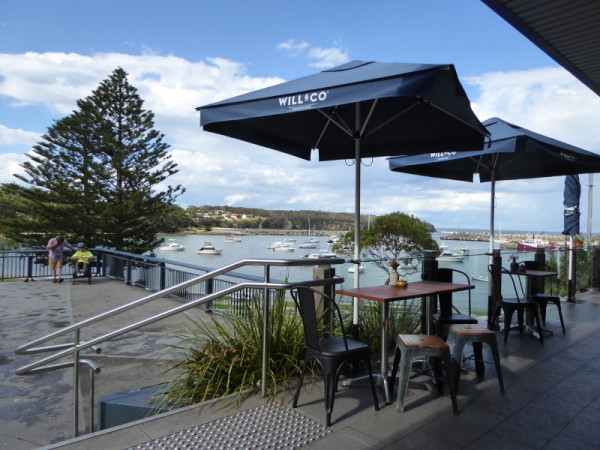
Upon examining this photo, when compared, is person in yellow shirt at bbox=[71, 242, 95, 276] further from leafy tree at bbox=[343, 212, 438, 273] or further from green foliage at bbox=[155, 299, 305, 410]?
green foliage at bbox=[155, 299, 305, 410]

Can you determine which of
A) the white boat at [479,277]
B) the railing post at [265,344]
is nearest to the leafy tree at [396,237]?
the white boat at [479,277]

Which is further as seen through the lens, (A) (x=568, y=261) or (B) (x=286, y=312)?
(A) (x=568, y=261)

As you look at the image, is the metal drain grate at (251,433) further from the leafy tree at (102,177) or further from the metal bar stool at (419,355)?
the leafy tree at (102,177)

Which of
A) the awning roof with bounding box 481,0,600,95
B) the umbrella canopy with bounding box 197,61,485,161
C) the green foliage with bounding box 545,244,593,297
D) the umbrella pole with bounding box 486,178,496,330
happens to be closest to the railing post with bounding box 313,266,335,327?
the umbrella canopy with bounding box 197,61,485,161

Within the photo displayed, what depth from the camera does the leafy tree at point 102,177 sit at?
2264 centimetres

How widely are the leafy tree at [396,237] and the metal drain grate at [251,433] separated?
9.89 meters

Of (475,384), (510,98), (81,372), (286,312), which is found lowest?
(81,372)

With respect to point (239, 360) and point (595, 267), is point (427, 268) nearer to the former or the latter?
point (239, 360)

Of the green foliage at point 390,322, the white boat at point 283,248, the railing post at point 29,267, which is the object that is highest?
the green foliage at point 390,322

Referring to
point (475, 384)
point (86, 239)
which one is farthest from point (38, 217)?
point (475, 384)

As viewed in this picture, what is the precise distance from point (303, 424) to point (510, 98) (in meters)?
7.81

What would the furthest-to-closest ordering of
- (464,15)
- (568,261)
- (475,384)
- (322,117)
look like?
(568,261), (464,15), (322,117), (475,384)

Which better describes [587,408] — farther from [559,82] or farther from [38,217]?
[38,217]

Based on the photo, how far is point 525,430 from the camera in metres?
2.26
